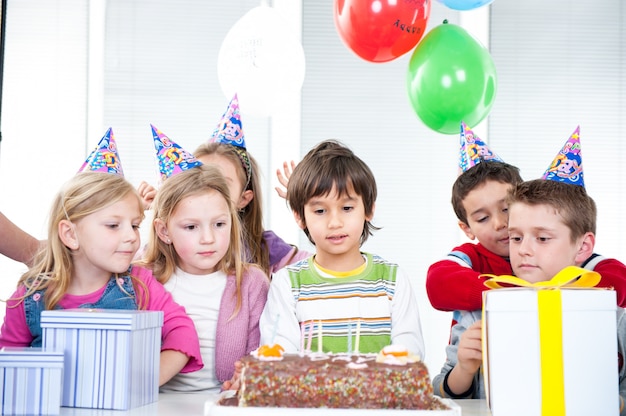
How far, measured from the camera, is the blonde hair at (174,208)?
1723 mm

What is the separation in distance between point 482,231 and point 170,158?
0.81 metres

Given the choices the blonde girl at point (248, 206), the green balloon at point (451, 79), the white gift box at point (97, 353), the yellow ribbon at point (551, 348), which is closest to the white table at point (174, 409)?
the white gift box at point (97, 353)

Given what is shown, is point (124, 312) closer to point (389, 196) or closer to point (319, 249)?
point (319, 249)

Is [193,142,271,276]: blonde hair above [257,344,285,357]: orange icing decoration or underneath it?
above

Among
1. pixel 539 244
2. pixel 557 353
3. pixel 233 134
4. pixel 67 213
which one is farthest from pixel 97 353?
pixel 233 134

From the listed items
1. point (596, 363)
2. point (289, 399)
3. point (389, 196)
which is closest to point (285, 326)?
point (289, 399)

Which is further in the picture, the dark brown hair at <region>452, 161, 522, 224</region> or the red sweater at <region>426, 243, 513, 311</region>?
the dark brown hair at <region>452, 161, 522, 224</region>

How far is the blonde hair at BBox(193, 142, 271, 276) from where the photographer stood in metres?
2.18

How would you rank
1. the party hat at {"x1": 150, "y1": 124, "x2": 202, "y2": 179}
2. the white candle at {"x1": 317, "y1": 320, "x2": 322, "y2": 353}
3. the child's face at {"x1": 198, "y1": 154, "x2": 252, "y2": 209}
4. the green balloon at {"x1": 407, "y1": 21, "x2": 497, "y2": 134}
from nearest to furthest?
the white candle at {"x1": 317, "y1": 320, "x2": 322, "y2": 353} < the party hat at {"x1": 150, "y1": 124, "x2": 202, "y2": 179} < the child's face at {"x1": 198, "y1": 154, "x2": 252, "y2": 209} < the green balloon at {"x1": 407, "y1": 21, "x2": 497, "y2": 134}

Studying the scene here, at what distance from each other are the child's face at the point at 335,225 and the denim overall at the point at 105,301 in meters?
0.41

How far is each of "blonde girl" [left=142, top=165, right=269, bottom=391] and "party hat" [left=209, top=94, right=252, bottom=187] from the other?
464 millimetres

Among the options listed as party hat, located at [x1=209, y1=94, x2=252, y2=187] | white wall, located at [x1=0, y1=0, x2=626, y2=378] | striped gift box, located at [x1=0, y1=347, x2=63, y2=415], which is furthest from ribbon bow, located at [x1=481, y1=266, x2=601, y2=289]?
white wall, located at [x1=0, y1=0, x2=626, y2=378]

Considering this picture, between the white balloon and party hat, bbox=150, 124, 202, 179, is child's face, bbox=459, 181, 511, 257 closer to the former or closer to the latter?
party hat, bbox=150, 124, 202, 179

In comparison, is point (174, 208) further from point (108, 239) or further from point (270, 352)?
point (270, 352)
